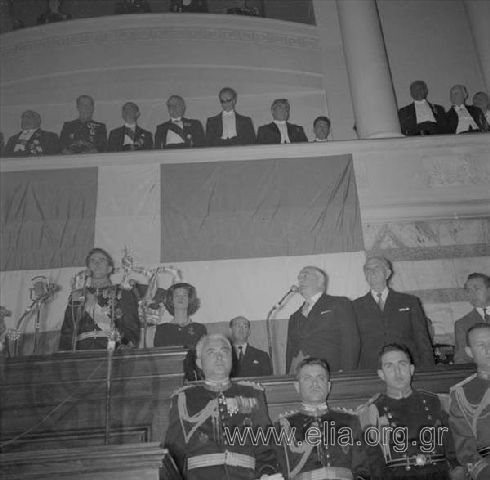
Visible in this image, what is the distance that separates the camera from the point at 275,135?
685cm

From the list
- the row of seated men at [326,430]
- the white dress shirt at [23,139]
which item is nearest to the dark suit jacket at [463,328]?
the row of seated men at [326,430]

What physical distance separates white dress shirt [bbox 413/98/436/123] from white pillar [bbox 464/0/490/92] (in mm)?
1970

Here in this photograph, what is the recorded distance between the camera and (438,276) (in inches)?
236

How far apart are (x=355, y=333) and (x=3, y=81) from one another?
7854 millimetres

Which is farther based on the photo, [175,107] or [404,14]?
[404,14]

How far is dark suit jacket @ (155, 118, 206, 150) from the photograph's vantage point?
677 centimetres

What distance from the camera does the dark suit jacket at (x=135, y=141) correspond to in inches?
270

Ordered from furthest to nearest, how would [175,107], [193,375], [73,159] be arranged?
1. [175,107]
2. [73,159]
3. [193,375]

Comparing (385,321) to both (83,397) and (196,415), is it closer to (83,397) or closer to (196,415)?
(196,415)

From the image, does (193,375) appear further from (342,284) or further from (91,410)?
(342,284)

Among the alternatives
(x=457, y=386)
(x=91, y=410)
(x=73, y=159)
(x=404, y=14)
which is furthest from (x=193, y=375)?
(x=404, y=14)

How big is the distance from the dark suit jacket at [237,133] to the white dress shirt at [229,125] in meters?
0.04

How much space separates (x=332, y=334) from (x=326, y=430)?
1.03 meters

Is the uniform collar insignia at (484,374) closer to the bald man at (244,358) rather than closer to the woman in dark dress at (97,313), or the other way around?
the bald man at (244,358)
